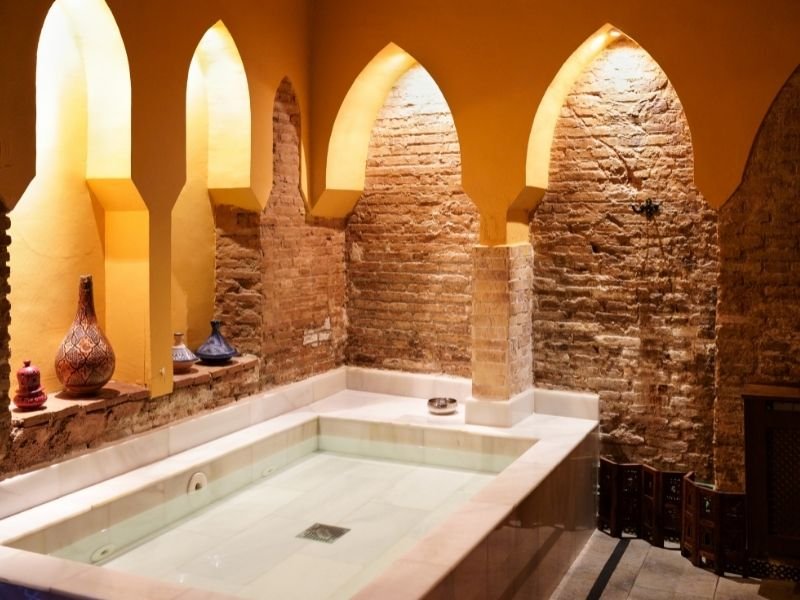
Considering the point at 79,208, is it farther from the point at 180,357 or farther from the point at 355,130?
the point at 355,130

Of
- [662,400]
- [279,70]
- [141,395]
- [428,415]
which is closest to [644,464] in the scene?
[662,400]

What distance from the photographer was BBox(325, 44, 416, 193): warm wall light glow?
6266 millimetres

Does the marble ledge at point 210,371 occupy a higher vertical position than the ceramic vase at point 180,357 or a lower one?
lower

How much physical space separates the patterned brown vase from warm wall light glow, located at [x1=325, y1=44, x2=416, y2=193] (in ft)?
7.12

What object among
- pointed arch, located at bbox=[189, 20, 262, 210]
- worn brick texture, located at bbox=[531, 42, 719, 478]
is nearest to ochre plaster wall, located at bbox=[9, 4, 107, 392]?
pointed arch, located at bbox=[189, 20, 262, 210]

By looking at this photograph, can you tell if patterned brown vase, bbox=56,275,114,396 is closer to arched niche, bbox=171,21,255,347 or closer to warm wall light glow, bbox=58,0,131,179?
warm wall light glow, bbox=58,0,131,179

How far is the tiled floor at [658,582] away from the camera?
4.73 m

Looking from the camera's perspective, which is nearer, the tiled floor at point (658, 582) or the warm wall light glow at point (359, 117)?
the tiled floor at point (658, 582)

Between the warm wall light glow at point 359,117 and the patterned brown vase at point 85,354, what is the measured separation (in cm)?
217

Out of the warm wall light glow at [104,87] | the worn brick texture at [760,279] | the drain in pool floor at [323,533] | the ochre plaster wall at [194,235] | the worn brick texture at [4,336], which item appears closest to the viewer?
the worn brick texture at [4,336]

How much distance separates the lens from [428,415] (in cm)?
615

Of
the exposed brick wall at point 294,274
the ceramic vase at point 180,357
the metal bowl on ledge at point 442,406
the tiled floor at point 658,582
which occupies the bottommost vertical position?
the tiled floor at point 658,582

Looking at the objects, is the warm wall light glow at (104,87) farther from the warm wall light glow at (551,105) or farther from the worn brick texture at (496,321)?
the warm wall light glow at (551,105)

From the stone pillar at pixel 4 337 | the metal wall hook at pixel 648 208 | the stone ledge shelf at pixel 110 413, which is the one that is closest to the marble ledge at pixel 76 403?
the stone ledge shelf at pixel 110 413
